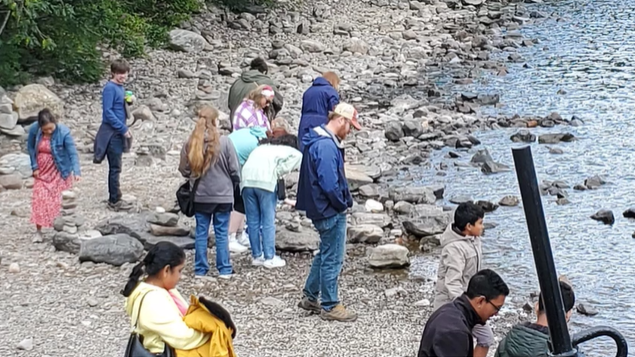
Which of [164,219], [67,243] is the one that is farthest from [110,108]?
[67,243]

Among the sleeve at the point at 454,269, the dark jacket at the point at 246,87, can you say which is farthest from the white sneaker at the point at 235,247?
the sleeve at the point at 454,269

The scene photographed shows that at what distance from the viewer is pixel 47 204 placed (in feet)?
35.3

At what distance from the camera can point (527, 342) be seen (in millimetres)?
5160

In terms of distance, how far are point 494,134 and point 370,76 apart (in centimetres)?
506

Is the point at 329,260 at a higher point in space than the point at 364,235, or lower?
higher

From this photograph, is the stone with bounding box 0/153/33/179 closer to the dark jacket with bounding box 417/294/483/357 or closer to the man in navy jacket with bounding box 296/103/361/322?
the man in navy jacket with bounding box 296/103/361/322

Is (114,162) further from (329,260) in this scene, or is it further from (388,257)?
(329,260)

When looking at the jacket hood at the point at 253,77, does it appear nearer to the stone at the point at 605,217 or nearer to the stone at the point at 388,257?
the stone at the point at 388,257

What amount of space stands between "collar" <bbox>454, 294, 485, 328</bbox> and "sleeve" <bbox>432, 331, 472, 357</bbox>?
0.18 meters

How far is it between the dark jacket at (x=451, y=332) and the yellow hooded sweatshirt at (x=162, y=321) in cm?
129

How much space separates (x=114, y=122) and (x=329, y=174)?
167 inches

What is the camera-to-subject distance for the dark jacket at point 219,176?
9305 mm

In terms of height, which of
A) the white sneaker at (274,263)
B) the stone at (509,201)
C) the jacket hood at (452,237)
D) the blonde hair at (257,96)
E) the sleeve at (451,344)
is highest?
the blonde hair at (257,96)

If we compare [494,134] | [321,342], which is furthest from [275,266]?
[494,134]
